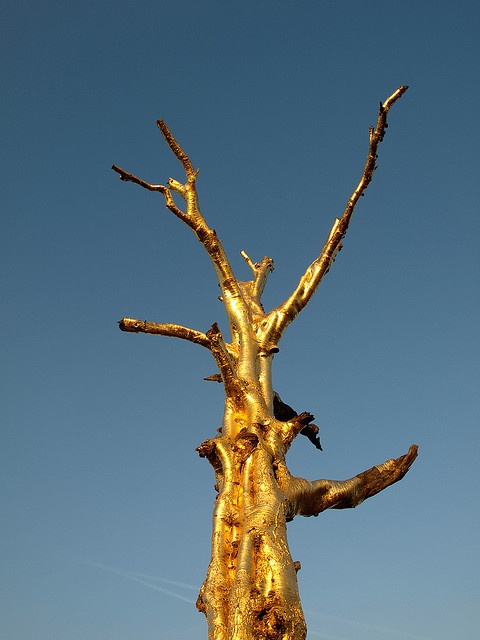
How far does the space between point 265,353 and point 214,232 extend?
6.21 ft

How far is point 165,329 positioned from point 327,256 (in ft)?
7.38

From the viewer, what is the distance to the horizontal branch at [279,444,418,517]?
17.1 ft

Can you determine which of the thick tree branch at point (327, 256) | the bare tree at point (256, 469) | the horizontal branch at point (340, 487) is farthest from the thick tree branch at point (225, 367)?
the thick tree branch at point (327, 256)

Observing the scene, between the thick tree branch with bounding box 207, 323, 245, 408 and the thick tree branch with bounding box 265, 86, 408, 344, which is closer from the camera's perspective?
the thick tree branch with bounding box 207, 323, 245, 408

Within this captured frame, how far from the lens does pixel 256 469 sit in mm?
5094

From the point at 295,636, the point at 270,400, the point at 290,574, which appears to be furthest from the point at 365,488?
the point at 295,636

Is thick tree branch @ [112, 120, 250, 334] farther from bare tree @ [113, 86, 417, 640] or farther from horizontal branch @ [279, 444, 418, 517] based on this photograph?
horizontal branch @ [279, 444, 418, 517]

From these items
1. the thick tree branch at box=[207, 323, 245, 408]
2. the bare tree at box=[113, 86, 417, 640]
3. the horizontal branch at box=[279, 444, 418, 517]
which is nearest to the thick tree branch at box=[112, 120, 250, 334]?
the bare tree at box=[113, 86, 417, 640]

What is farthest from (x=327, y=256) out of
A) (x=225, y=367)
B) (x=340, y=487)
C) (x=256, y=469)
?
(x=256, y=469)

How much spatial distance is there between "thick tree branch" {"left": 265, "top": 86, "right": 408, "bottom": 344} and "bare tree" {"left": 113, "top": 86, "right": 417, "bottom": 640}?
1 cm

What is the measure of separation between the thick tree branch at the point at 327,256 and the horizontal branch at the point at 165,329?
2.92 ft

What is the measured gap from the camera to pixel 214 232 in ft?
26.0

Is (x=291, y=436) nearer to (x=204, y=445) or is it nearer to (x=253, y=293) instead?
Answer: (x=204, y=445)

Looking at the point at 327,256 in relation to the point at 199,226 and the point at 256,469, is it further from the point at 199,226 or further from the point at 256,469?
the point at 256,469
